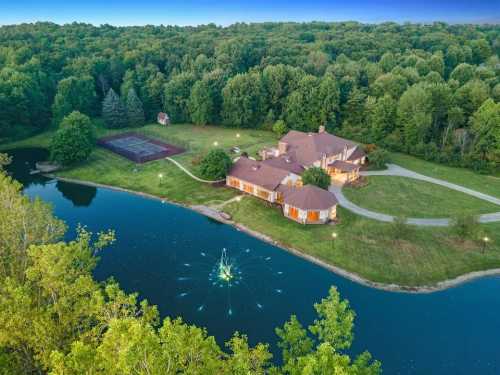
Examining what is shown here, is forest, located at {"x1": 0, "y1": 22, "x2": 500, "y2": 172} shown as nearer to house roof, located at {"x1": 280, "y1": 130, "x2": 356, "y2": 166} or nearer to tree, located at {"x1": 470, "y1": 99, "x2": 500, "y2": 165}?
tree, located at {"x1": 470, "y1": 99, "x2": 500, "y2": 165}

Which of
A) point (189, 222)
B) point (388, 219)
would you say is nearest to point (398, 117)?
point (388, 219)

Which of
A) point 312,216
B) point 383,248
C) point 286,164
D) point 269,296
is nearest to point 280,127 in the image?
point 286,164

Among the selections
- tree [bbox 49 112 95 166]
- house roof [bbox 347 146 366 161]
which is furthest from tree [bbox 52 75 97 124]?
house roof [bbox 347 146 366 161]

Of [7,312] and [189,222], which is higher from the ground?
[7,312]

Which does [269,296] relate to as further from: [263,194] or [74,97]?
[74,97]

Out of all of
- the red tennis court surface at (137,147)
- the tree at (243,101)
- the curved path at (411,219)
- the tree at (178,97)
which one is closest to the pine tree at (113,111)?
the red tennis court surface at (137,147)

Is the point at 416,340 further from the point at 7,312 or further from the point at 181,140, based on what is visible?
the point at 181,140
